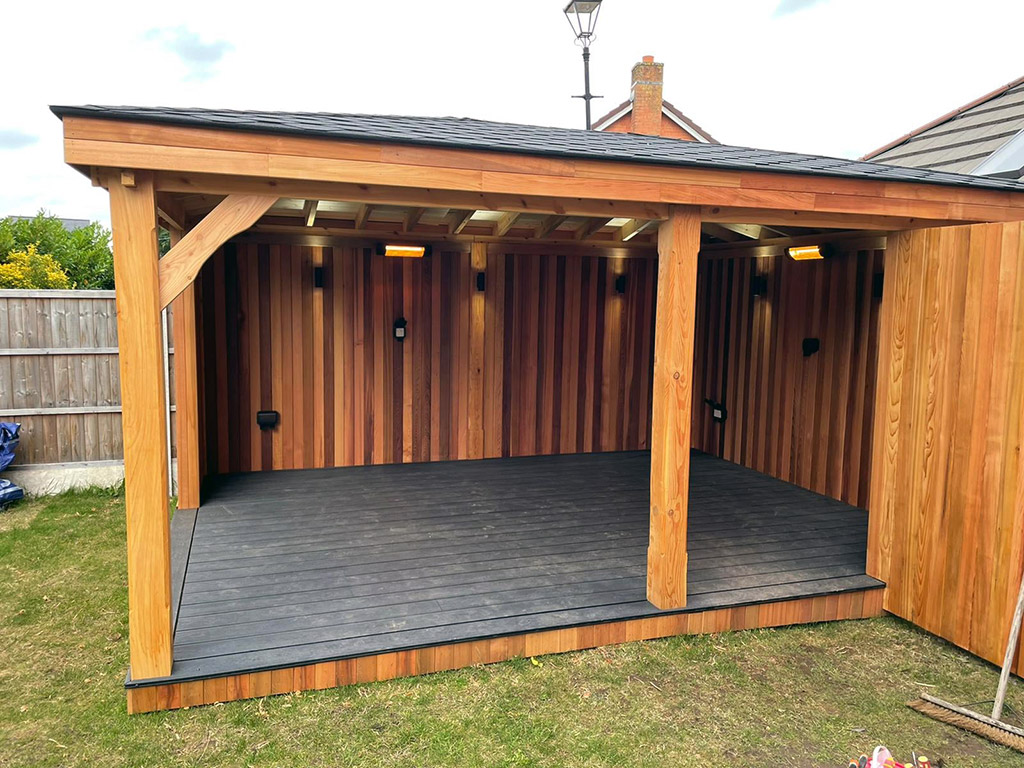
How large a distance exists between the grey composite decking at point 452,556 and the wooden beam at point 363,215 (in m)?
2.12

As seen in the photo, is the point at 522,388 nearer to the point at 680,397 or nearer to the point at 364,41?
the point at 680,397

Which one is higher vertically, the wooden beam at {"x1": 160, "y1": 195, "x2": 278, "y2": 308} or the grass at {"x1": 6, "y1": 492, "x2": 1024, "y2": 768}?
the wooden beam at {"x1": 160, "y1": 195, "x2": 278, "y2": 308}

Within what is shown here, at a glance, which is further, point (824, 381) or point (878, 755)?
point (824, 381)

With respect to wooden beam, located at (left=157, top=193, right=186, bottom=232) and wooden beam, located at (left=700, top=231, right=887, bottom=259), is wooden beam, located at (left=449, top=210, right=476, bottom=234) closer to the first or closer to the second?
wooden beam, located at (left=157, top=193, right=186, bottom=232)

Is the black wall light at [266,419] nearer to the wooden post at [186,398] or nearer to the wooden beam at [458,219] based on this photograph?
the wooden post at [186,398]

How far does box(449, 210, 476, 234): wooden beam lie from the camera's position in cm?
501

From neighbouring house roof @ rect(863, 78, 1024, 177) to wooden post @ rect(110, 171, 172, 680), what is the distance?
664cm

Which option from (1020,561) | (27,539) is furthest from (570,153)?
(27,539)

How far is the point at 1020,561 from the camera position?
3.12 metres

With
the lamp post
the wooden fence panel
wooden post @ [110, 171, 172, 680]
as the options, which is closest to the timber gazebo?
wooden post @ [110, 171, 172, 680]

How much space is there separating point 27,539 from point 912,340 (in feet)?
19.2

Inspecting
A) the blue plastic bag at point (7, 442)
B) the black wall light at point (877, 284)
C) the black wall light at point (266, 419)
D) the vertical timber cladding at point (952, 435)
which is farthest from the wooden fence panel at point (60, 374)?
the black wall light at point (877, 284)

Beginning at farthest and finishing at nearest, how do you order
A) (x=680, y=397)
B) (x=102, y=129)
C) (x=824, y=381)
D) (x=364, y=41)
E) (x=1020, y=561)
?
1. (x=364, y=41)
2. (x=824, y=381)
3. (x=680, y=397)
4. (x=1020, y=561)
5. (x=102, y=129)

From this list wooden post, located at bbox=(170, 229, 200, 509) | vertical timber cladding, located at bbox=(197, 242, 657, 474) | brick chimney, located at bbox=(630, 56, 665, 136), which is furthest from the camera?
brick chimney, located at bbox=(630, 56, 665, 136)
